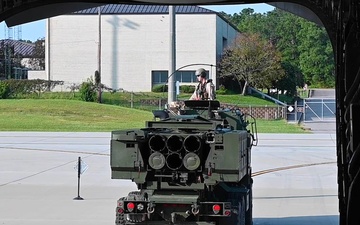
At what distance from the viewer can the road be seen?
47.0 feet

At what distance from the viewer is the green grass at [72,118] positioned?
154 ft

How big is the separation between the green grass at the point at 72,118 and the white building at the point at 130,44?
8.25 metres

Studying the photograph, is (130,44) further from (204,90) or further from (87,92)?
(204,90)

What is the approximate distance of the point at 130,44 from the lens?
Result: 6431 cm

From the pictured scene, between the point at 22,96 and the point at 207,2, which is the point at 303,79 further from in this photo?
the point at 207,2

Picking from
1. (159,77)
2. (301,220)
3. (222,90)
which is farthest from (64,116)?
(301,220)

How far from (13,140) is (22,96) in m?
30.1

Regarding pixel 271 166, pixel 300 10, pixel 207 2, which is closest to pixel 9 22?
pixel 207 2

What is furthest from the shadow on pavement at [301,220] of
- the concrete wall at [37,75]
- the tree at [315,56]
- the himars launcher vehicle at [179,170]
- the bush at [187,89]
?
the tree at [315,56]

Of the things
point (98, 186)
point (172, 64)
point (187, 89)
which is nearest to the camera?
point (98, 186)

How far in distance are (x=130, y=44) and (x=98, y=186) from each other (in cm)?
4619

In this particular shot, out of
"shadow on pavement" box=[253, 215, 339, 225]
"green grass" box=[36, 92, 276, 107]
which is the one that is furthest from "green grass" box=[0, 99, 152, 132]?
"shadow on pavement" box=[253, 215, 339, 225]

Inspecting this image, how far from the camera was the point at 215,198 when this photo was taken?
1028 centimetres

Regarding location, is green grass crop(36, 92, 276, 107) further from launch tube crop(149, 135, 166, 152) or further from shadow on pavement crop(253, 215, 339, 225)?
launch tube crop(149, 135, 166, 152)
